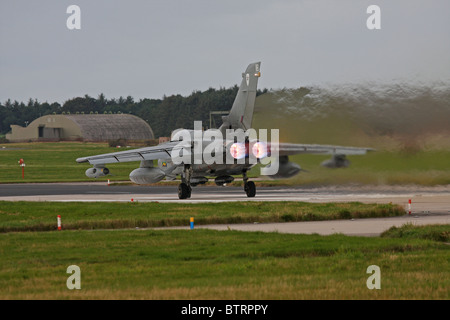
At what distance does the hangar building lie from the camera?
5891 inches

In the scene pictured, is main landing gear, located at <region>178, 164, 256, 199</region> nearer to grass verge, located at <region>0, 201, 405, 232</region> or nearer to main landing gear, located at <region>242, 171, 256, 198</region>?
main landing gear, located at <region>242, 171, 256, 198</region>

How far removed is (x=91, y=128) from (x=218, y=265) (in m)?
133

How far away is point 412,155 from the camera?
41.0 m

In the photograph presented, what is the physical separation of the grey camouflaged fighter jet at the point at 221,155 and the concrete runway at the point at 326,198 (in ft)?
5.06

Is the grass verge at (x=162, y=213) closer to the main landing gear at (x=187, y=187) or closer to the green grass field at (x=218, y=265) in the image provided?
the green grass field at (x=218, y=265)

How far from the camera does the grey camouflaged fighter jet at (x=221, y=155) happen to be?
4294cm

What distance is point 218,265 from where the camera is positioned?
21.0 m

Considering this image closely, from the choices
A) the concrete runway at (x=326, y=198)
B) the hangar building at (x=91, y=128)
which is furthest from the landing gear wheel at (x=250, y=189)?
the hangar building at (x=91, y=128)

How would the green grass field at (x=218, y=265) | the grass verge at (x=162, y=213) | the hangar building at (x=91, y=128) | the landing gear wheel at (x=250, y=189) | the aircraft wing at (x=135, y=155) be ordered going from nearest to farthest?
the green grass field at (x=218, y=265) < the grass verge at (x=162, y=213) < the aircraft wing at (x=135, y=155) < the landing gear wheel at (x=250, y=189) < the hangar building at (x=91, y=128)

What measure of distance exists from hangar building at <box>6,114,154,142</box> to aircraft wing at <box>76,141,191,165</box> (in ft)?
340

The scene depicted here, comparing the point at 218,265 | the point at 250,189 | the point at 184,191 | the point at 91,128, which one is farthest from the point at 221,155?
the point at 91,128

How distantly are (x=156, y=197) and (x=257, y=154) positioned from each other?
9.85 m
